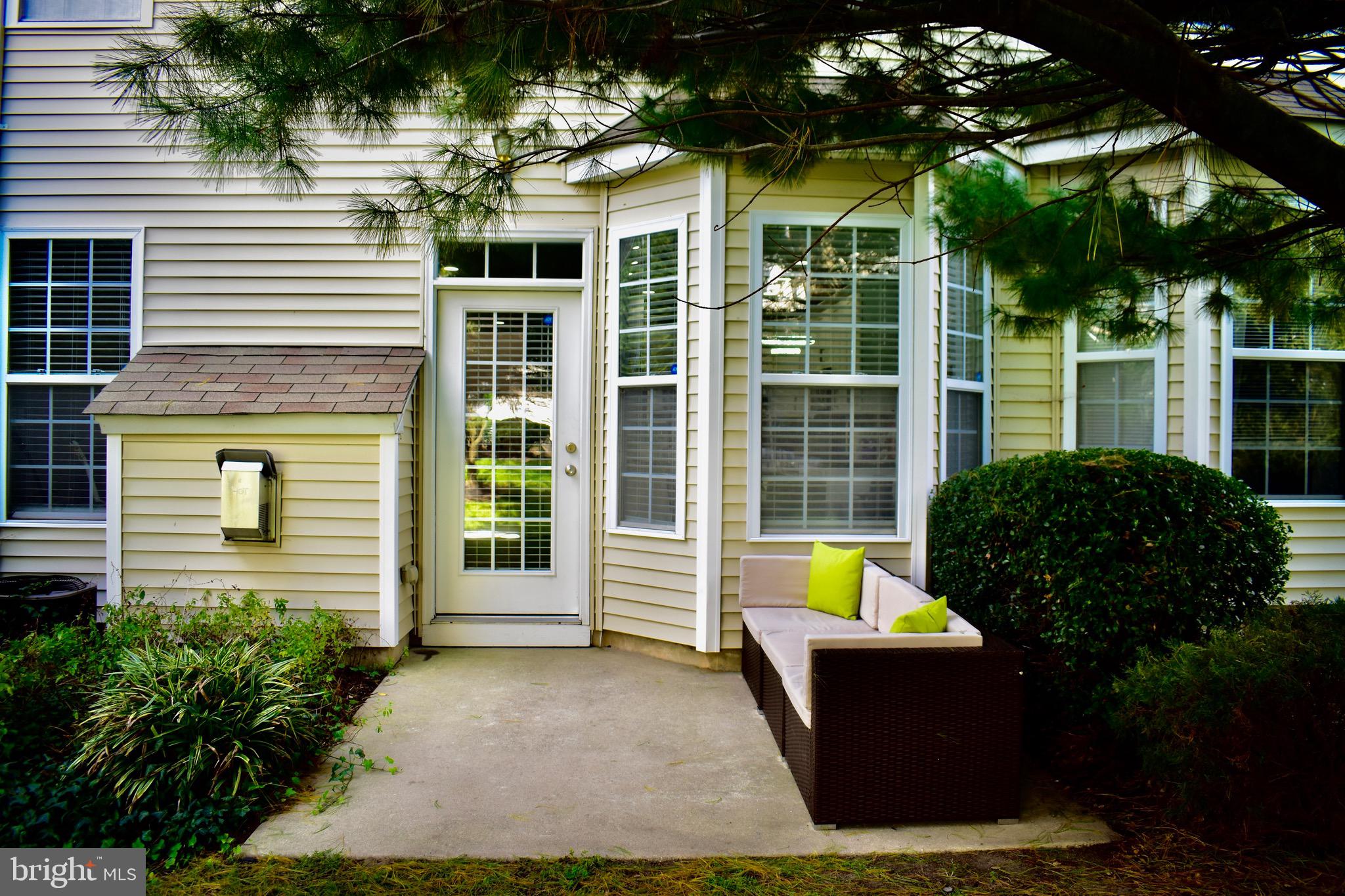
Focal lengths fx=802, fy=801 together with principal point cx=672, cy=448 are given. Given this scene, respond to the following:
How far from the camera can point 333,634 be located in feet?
14.6

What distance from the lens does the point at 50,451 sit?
532 cm

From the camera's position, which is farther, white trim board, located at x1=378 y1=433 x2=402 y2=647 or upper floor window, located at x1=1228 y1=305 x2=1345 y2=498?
upper floor window, located at x1=1228 y1=305 x2=1345 y2=498

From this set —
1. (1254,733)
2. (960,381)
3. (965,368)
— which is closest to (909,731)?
(1254,733)

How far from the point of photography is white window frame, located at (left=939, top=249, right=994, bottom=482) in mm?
4656

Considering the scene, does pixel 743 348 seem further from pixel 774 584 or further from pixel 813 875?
pixel 813 875

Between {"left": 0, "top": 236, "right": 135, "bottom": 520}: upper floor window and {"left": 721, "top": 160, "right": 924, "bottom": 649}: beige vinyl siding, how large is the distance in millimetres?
3972

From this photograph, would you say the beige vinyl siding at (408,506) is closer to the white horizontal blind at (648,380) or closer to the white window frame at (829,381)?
the white horizontal blind at (648,380)

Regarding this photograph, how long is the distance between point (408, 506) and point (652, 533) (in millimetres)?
1575

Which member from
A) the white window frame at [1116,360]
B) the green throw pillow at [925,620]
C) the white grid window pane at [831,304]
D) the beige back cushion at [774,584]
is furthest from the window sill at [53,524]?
the white window frame at [1116,360]

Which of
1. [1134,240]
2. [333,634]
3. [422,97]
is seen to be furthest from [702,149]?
[333,634]

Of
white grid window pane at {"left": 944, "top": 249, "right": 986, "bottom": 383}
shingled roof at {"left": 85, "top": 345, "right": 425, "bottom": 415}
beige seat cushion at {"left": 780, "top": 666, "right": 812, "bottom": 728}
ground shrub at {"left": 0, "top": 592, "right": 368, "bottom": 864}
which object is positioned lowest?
ground shrub at {"left": 0, "top": 592, "right": 368, "bottom": 864}

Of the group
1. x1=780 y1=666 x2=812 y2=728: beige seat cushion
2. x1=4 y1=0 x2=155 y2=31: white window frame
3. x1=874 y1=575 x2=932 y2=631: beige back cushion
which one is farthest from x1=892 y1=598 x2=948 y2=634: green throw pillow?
x1=4 y1=0 x2=155 y2=31: white window frame

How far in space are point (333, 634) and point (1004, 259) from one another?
3889mm

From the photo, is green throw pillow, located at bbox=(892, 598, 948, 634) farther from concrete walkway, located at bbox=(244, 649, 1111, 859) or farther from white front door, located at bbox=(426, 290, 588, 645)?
white front door, located at bbox=(426, 290, 588, 645)
